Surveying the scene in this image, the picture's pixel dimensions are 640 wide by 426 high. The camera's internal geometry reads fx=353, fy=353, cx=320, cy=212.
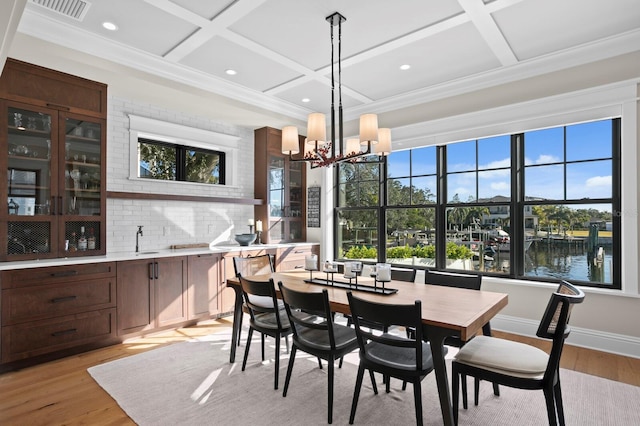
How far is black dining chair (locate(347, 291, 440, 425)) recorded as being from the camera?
1956 mm

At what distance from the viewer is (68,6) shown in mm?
2750

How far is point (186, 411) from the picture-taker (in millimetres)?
2402

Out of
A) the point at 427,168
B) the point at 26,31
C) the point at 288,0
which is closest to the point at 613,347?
the point at 427,168

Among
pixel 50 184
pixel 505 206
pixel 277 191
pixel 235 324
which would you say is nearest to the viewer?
pixel 235 324

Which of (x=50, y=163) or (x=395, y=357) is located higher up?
(x=50, y=163)

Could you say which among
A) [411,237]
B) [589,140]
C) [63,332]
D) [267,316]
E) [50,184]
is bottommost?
[63,332]

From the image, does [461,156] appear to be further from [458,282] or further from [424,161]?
[458,282]

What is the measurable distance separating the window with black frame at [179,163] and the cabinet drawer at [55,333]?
1879 mm

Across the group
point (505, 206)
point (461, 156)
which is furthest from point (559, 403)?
point (461, 156)

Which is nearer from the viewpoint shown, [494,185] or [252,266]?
[252,266]

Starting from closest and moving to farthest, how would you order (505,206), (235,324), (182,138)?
(235,324), (505,206), (182,138)

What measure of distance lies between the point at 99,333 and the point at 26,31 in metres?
2.75

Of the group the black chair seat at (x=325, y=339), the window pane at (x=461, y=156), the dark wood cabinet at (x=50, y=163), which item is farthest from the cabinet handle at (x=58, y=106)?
the window pane at (x=461, y=156)

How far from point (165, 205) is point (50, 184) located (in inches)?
54.8
